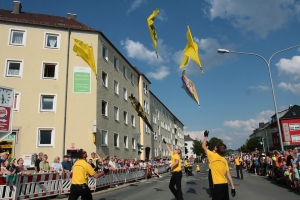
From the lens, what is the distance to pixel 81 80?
2355cm

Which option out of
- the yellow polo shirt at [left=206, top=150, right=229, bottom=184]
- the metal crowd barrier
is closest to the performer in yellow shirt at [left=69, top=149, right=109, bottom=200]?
the yellow polo shirt at [left=206, top=150, right=229, bottom=184]

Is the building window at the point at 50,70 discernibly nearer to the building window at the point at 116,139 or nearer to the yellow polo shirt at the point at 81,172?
the building window at the point at 116,139

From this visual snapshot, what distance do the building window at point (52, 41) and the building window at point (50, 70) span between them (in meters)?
1.70

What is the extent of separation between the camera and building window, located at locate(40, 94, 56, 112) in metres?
21.9

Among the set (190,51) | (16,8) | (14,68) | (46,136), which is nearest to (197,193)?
(190,51)

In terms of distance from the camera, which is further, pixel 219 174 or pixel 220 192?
pixel 219 174

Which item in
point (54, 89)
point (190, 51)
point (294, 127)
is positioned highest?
point (294, 127)

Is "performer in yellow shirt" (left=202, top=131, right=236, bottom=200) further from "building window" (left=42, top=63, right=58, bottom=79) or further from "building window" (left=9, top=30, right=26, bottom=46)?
"building window" (left=9, top=30, right=26, bottom=46)

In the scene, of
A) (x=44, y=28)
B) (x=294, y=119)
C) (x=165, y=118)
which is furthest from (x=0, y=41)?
(x=294, y=119)

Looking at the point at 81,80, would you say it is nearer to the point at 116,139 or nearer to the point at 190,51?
the point at 116,139

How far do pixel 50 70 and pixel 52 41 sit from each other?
278 centimetres

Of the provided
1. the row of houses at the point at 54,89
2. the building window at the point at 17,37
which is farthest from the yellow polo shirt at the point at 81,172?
the building window at the point at 17,37

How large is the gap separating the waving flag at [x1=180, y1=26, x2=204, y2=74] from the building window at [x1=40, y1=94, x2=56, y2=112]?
14.8m

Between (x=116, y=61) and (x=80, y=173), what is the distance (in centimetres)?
2505
